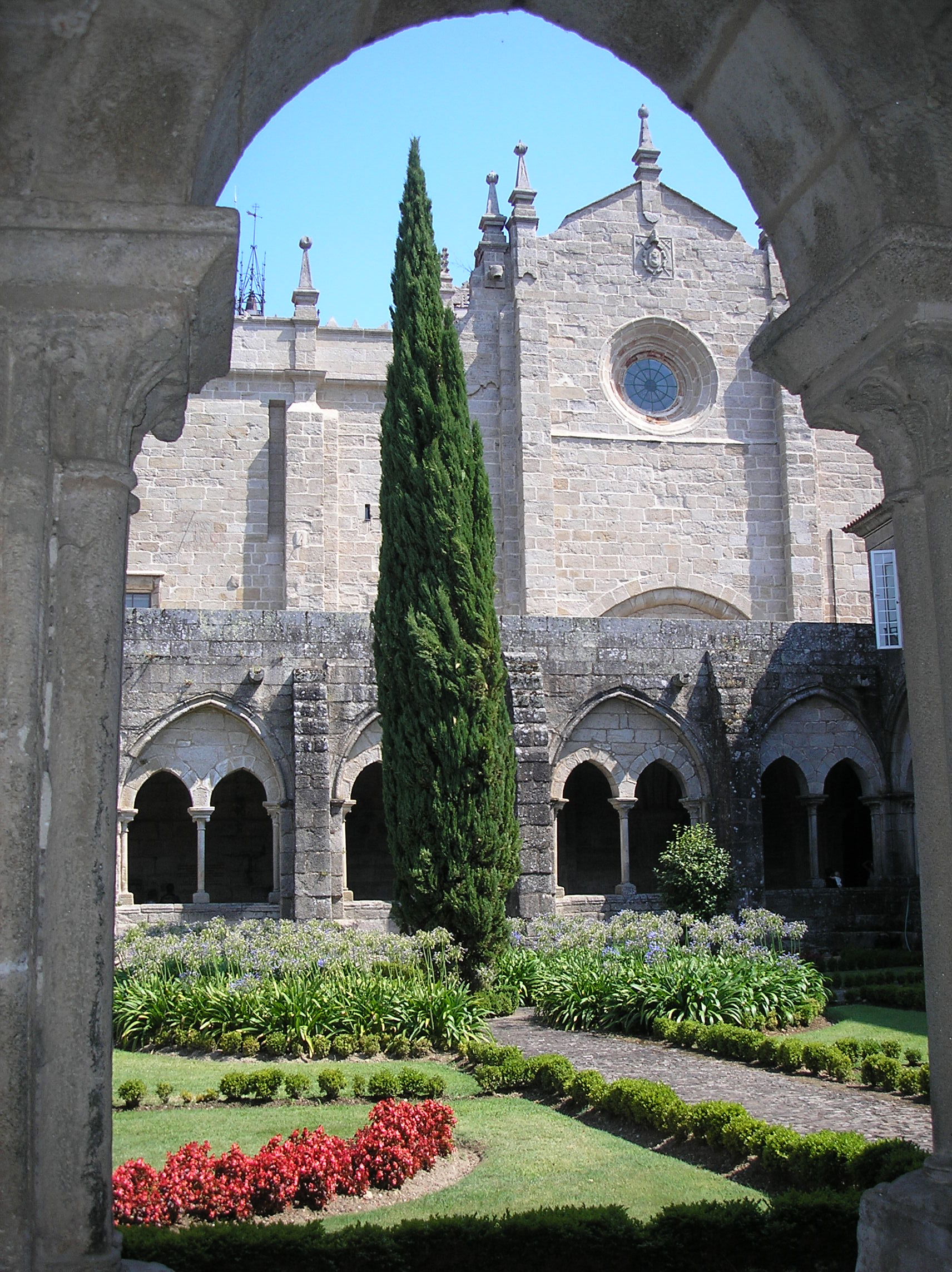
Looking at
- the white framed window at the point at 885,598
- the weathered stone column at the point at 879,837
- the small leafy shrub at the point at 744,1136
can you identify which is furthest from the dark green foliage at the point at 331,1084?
the white framed window at the point at 885,598

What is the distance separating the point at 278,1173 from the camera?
498cm

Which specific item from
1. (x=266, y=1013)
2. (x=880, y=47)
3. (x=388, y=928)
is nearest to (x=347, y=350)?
(x=388, y=928)

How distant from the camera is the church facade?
1373cm

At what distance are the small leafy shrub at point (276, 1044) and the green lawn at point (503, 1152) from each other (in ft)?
2.99

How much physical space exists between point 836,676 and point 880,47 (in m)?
12.5

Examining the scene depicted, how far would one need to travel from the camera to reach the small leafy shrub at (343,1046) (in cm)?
857

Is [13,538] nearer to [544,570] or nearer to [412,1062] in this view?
[412,1062]

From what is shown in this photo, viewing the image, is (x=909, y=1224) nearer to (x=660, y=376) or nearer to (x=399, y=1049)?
(x=399, y=1049)

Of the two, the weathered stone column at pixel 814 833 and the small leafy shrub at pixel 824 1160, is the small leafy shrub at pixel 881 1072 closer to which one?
the small leafy shrub at pixel 824 1160

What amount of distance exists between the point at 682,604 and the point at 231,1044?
13.4 m

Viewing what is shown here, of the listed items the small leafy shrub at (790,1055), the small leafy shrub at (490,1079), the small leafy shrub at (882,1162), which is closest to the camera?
the small leafy shrub at (882,1162)

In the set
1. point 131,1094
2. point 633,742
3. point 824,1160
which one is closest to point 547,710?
point 633,742

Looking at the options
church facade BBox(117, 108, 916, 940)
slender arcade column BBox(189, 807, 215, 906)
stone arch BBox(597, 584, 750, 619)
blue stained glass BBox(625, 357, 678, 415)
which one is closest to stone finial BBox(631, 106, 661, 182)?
church facade BBox(117, 108, 916, 940)

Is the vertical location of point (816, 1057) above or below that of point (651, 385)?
below
